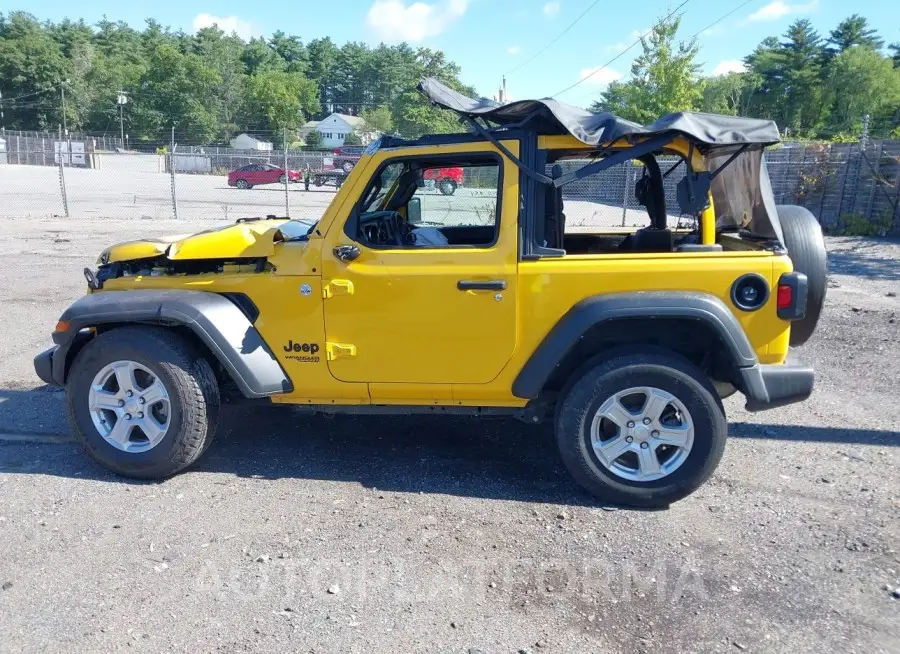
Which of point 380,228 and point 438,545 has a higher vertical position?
point 380,228

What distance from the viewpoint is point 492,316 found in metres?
3.79

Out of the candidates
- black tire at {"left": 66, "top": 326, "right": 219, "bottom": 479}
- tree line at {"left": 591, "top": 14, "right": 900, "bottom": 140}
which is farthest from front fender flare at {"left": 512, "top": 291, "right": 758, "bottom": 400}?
tree line at {"left": 591, "top": 14, "right": 900, "bottom": 140}

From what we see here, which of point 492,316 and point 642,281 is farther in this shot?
point 492,316

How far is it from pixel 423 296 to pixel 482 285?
1.08 ft

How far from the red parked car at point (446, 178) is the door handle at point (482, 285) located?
92 cm

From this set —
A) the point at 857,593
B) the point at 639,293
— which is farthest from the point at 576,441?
the point at 857,593

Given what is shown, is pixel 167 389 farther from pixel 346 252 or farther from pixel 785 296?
pixel 785 296

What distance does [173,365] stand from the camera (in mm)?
3982

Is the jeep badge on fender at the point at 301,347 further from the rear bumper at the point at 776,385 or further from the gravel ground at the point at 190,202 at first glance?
the rear bumper at the point at 776,385

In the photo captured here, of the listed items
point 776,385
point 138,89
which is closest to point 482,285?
point 776,385

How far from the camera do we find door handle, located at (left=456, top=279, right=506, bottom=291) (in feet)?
12.3

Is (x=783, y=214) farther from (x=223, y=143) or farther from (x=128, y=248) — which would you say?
(x=223, y=143)

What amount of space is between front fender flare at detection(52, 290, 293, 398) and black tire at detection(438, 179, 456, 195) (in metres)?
1.58

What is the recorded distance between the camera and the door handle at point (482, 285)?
12.3 feet
